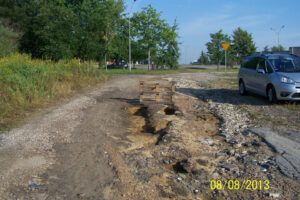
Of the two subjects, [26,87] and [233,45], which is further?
[233,45]

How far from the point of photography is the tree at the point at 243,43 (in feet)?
159

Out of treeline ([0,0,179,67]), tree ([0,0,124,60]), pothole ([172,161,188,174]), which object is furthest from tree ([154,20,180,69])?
pothole ([172,161,188,174])

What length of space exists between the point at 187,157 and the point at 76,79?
12.2m

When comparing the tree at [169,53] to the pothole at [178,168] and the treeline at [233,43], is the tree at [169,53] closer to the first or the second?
the treeline at [233,43]

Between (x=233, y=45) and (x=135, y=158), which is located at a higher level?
(x=233, y=45)

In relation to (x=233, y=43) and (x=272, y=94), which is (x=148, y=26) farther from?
(x=272, y=94)

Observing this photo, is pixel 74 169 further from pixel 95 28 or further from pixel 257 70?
pixel 95 28

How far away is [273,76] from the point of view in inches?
387

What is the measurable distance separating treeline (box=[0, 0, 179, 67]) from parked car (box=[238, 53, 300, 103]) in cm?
2081

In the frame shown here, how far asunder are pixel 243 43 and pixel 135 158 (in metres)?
48.1

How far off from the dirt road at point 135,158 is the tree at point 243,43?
43297mm
